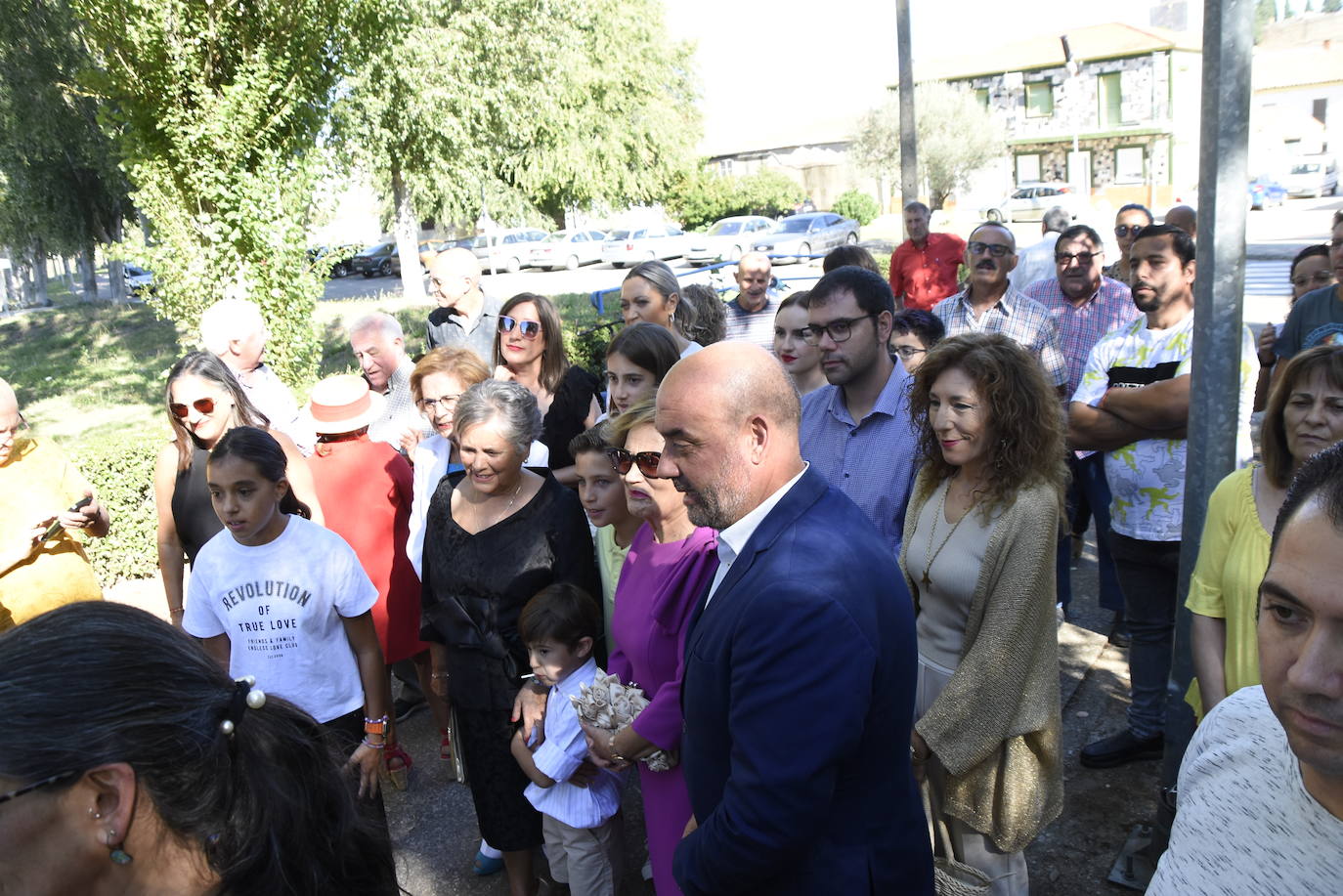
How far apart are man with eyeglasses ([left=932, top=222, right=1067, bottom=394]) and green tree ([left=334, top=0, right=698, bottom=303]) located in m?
14.5

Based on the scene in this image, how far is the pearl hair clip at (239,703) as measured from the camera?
153 centimetres

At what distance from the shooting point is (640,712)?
9.21 ft

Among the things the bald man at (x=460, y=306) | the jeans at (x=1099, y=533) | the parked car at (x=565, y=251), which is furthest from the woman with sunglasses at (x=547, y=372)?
the parked car at (x=565, y=251)

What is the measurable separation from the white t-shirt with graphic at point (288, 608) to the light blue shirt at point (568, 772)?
0.70m

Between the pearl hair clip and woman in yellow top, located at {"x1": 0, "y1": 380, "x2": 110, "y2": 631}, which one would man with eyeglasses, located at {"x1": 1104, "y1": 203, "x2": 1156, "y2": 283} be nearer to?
woman in yellow top, located at {"x1": 0, "y1": 380, "x2": 110, "y2": 631}

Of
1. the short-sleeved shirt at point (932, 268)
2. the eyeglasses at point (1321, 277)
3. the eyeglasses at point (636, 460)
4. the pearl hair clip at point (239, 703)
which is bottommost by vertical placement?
the pearl hair clip at point (239, 703)

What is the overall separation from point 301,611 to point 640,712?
3.95 feet

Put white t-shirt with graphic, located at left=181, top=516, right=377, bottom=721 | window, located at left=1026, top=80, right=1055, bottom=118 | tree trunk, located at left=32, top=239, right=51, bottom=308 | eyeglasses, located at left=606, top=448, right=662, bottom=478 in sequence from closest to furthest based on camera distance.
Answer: eyeglasses, located at left=606, top=448, right=662, bottom=478 → white t-shirt with graphic, located at left=181, top=516, right=377, bottom=721 → tree trunk, located at left=32, top=239, right=51, bottom=308 → window, located at left=1026, top=80, right=1055, bottom=118

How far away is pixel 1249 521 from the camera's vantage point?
2.60m

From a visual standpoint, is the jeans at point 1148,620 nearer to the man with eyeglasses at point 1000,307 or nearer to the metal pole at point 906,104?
the man with eyeglasses at point 1000,307

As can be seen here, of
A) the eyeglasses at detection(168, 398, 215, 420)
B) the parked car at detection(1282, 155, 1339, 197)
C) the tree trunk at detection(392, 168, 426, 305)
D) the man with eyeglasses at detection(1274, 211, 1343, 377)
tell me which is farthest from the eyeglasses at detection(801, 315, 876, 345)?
the parked car at detection(1282, 155, 1339, 197)

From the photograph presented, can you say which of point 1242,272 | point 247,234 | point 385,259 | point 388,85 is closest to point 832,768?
point 1242,272

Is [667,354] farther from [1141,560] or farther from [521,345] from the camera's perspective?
[1141,560]

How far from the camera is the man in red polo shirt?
927 cm
